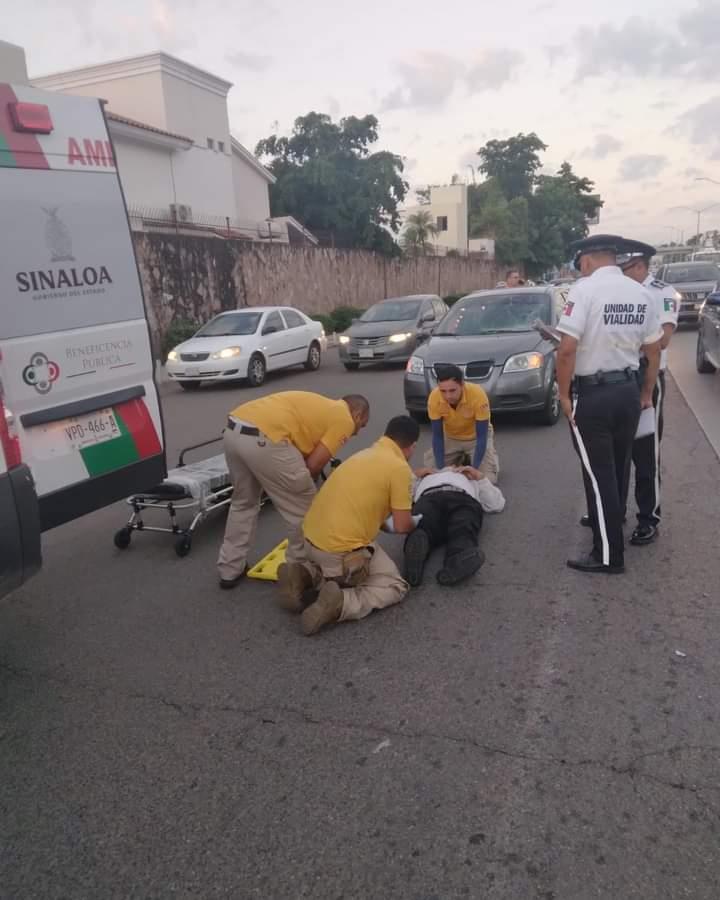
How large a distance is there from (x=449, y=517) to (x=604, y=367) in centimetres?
137

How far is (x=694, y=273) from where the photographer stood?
19.0 m

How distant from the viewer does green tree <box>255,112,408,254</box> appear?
119ft

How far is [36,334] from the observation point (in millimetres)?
3768

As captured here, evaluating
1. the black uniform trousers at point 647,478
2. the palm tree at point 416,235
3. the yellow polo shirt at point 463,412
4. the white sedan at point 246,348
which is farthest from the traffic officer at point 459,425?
the palm tree at point 416,235

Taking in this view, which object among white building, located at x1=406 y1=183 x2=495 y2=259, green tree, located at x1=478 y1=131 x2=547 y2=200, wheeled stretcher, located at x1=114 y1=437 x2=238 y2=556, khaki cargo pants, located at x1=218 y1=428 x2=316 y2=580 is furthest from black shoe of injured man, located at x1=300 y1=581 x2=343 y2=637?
green tree, located at x1=478 y1=131 x2=547 y2=200

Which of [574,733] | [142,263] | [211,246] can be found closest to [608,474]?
[574,733]

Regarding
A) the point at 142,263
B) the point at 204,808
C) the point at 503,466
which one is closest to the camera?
the point at 204,808

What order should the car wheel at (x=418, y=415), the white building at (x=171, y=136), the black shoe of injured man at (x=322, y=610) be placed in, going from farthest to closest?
1. the white building at (x=171, y=136)
2. the car wheel at (x=418, y=415)
3. the black shoe of injured man at (x=322, y=610)

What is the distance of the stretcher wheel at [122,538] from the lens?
5.17m

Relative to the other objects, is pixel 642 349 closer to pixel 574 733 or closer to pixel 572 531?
pixel 572 531

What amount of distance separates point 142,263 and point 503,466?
12.7m

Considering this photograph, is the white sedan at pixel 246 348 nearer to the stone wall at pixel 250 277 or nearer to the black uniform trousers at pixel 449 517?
the stone wall at pixel 250 277

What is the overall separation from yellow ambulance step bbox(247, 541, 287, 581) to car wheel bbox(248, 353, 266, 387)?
880cm

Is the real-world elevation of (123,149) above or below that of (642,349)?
above
